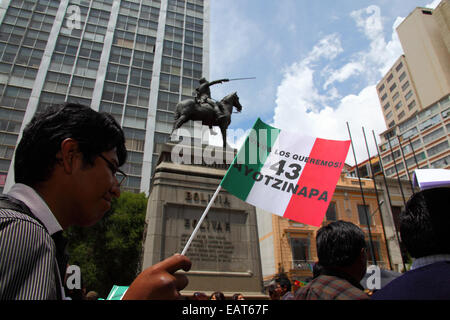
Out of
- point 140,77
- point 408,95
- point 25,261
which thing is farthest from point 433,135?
point 25,261

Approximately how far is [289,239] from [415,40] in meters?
61.8

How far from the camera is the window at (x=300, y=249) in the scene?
2558cm

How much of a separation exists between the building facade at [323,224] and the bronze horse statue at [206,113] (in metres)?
18.2

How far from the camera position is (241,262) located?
23.3ft

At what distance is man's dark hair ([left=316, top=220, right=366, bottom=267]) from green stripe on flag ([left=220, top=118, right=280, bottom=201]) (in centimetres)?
178

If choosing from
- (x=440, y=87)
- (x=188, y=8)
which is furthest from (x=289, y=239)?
(x=440, y=87)

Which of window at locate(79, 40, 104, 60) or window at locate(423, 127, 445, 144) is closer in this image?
window at locate(79, 40, 104, 60)

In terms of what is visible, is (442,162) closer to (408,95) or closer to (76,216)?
(408,95)

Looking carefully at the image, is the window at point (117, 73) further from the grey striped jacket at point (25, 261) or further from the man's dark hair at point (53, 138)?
the grey striped jacket at point (25, 261)

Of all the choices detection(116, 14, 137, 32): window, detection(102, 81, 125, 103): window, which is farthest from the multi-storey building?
detection(116, 14, 137, 32): window

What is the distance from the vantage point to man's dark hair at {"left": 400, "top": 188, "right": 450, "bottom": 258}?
5.11ft

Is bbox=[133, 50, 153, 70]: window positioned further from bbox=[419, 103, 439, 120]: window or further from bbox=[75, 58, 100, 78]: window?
bbox=[419, 103, 439, 120]: window

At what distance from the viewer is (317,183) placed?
3.88 meters
